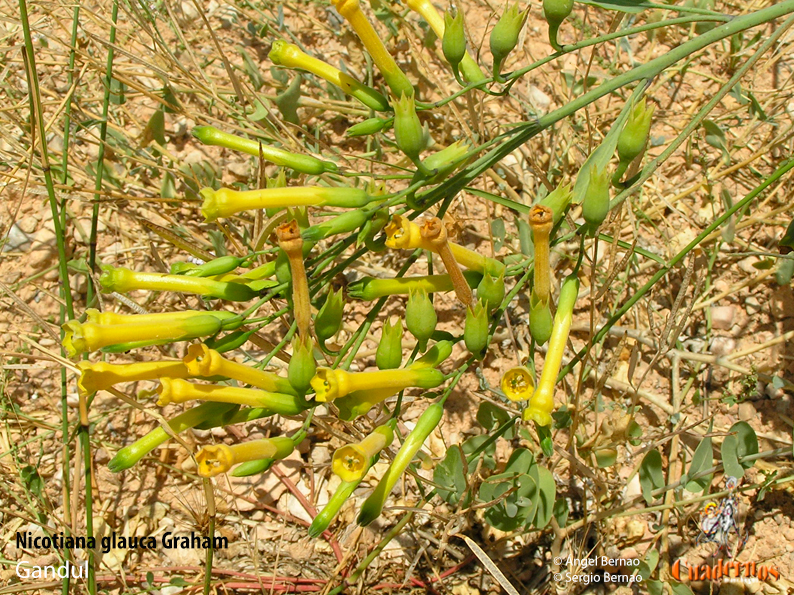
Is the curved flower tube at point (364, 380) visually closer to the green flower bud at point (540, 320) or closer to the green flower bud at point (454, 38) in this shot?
the green flower bud at point (540, 320)

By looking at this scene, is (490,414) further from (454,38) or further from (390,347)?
(454,38)

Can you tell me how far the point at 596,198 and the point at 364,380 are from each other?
29.0 inches

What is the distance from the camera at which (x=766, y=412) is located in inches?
103

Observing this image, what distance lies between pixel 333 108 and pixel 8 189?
1.64 m

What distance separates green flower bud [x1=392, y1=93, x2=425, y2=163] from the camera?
1.64 m

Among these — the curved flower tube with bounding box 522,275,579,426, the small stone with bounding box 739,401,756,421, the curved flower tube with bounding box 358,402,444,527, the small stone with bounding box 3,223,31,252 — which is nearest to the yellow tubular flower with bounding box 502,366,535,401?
the curved flower tube with bounding box 522,275,579,426

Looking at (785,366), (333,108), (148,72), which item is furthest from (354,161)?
(785,366)

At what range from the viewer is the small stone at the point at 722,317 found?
282cm

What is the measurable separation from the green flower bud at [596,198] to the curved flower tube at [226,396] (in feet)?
2.83

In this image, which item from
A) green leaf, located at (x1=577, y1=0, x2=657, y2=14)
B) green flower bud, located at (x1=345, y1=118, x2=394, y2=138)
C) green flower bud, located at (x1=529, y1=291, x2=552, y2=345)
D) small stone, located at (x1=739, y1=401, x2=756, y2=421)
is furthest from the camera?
small stone, located at (x1=739, y1=401, x2=756, y2=421)

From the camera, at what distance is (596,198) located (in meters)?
1.62

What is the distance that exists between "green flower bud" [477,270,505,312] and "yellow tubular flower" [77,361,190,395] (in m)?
0.79

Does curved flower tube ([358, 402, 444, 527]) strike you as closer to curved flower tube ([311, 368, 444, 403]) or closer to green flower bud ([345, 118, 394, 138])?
curved flower tube ([311, 368, 444, 403])

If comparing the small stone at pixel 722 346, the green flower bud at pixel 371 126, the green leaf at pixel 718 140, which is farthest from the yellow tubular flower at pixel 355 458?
the green leaf at pixel 718 140
